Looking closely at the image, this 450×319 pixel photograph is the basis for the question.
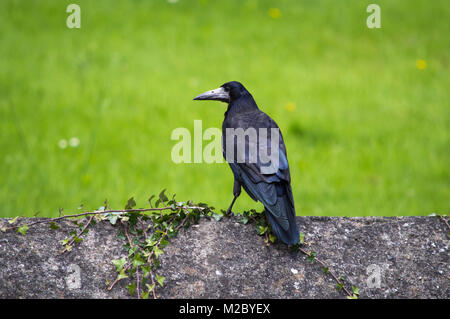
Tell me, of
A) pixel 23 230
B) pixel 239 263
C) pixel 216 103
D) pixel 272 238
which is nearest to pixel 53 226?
pixel 23 230

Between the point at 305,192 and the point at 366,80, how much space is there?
282 cm

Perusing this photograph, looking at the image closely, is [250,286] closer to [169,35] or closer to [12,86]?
[12,86]

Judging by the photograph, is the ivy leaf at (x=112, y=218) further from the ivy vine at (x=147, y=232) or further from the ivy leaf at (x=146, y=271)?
the ivy leaf at (x=146, y=271)

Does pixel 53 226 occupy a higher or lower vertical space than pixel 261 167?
lower

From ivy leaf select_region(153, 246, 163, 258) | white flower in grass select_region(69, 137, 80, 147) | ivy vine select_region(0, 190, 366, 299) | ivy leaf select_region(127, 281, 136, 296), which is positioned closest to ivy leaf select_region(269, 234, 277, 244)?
ivy vine select_region(0, 190, 366, 299)

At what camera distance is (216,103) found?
7152mm

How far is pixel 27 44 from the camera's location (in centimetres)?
806

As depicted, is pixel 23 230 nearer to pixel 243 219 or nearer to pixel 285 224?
pixel 243 219

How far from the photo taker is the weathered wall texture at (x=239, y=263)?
2490mm

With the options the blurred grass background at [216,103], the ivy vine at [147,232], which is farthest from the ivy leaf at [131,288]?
the blurred grass background at [216,103]

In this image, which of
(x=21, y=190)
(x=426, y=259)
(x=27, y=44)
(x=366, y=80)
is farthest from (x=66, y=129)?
(x=426, y=259)

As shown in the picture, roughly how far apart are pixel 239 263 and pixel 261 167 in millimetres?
509

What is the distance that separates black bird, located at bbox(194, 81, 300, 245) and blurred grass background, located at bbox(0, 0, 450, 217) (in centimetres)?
185

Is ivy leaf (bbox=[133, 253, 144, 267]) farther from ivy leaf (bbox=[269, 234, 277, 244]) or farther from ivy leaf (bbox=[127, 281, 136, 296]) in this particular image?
ivy leaf (bbox=[269, 234, 277, 244])
